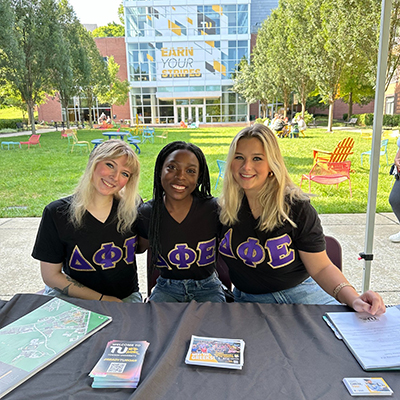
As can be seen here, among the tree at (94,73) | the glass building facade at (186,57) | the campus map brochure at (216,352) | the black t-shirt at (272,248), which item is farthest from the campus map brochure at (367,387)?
the glass building facade at (186,57)

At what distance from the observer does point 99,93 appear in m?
30.9

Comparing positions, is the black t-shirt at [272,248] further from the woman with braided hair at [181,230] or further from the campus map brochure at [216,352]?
the campus map brochure at [216,352]

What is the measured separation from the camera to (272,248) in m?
1.86

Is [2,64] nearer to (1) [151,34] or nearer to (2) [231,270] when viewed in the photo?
(1) [151,34]

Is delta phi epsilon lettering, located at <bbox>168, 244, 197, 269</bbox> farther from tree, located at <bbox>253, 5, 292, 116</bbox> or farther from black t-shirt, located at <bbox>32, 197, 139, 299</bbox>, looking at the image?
tree, located at <bbox>253, 5, 292, 116</bbox>

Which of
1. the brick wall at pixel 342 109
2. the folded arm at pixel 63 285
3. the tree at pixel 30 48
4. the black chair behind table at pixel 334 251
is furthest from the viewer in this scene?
the brick wall at pixel 342 109

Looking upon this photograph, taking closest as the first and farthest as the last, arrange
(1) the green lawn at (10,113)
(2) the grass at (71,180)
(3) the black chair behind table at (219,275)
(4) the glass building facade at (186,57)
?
(3) the black chair behind table at (219,275)
(2) the grass at (71,180)
(4) the glass building facade at (186,57)
(1) the green lawn at (10,113)

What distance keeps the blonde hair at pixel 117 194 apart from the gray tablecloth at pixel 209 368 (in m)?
0.56

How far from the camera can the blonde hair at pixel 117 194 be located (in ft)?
6.62

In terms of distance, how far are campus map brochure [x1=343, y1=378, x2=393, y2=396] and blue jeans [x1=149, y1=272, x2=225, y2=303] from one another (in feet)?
3.62

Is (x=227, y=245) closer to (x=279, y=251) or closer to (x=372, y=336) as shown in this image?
(x=279, y=251)

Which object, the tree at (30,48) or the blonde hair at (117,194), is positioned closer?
the blonde hair at (117,194)

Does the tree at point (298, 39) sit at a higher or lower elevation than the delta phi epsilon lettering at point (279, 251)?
higher

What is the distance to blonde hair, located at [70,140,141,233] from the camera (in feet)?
6.62
